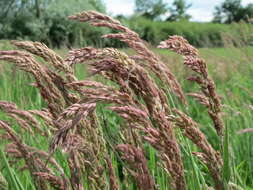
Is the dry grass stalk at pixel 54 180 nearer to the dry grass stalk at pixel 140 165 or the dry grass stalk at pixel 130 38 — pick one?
the dry grass stalk at pixel 140 165

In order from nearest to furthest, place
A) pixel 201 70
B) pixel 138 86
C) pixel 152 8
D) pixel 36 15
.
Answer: pixel 138 86 < pixel 201 70 < pixel 36 15 < pixel 152 8

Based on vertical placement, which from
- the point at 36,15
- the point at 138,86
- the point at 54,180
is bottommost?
the point at 36,15

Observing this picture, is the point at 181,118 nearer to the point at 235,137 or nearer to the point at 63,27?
the point at 235,137

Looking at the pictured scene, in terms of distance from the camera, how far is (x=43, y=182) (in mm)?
1142

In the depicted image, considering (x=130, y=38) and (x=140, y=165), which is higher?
(x=130, y=38)

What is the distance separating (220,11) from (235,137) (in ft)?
280

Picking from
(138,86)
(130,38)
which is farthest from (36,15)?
(138,86)

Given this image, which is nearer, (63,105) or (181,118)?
(181,118)

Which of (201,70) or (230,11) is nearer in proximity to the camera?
(201,70)

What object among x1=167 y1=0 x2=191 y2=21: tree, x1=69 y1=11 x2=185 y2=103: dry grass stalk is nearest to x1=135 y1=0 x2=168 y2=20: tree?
x1=167 y1=0 x2=191 y2=21: tree

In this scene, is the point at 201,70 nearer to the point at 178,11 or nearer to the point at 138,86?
the point at 138,86

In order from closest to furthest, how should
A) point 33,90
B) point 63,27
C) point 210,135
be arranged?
1. point 210,135
2. point 33,90
3. point 63,27

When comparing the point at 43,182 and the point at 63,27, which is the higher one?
the point at 43,182

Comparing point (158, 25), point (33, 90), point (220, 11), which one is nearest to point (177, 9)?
point (220, 11)
